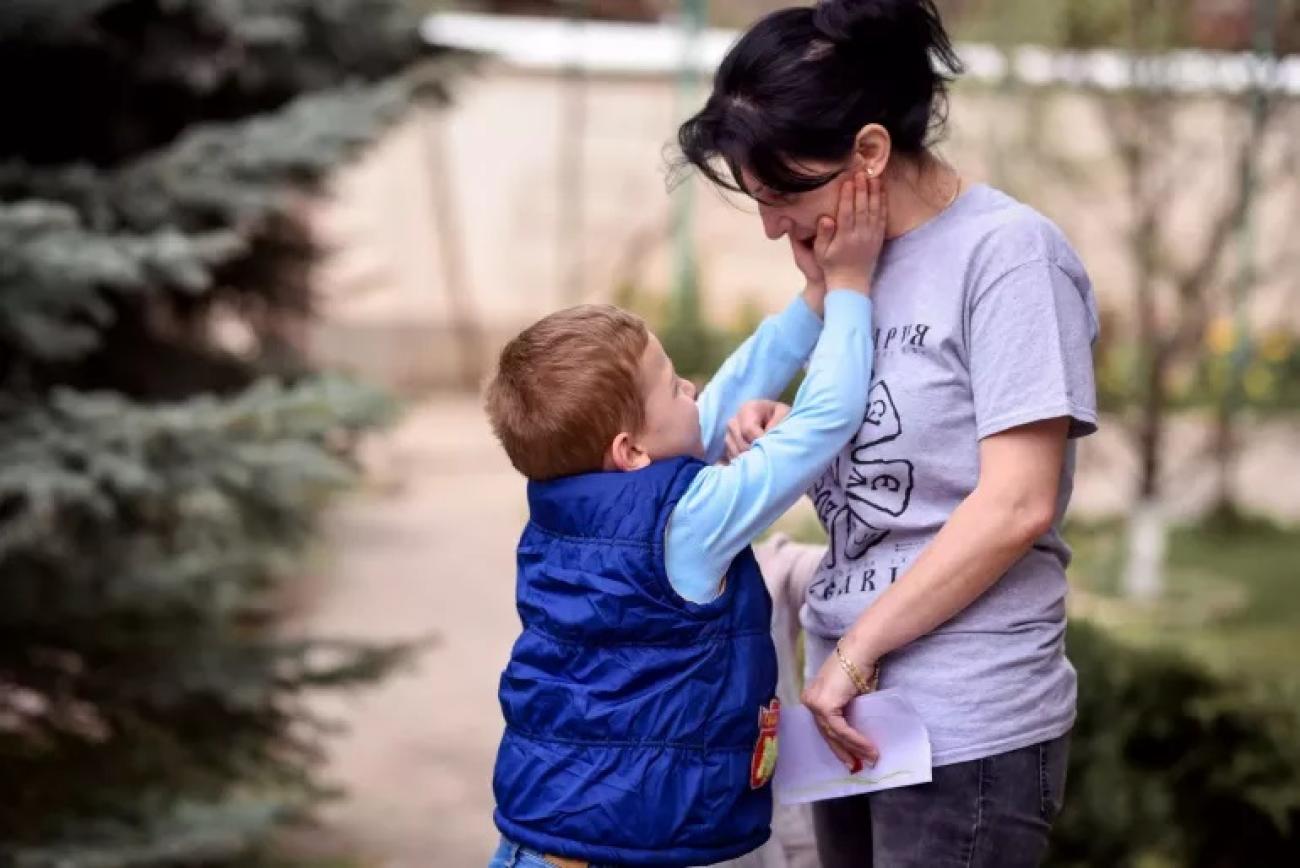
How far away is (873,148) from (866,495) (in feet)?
1.20

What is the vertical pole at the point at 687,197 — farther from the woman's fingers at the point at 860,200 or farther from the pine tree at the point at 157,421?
the woman's fingers at the point at 860,200

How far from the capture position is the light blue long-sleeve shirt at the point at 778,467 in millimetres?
1818

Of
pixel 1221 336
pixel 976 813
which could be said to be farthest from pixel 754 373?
pixel 1221 336

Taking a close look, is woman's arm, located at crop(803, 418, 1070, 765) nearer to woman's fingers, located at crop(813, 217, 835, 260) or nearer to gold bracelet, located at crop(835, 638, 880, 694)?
gold bracelet, located at crop(835, 638, 880, 694)

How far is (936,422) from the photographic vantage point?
1.83m

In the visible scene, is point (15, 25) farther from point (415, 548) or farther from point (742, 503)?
point (415, 548)

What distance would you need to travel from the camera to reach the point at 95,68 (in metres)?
4.80

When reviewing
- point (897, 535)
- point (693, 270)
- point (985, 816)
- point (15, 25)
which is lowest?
point (985, 816)

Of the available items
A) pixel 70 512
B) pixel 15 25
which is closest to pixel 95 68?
pixel 15 25

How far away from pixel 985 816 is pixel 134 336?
12.5 feet

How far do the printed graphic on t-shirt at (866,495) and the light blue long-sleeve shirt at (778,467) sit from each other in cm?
3

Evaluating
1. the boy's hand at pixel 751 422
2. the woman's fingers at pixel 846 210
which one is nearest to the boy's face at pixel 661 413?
the boy's hand at pixel 751 422

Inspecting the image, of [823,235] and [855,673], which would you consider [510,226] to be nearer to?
[823,235]

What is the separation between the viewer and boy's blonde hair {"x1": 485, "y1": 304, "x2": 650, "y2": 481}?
6.06ft
